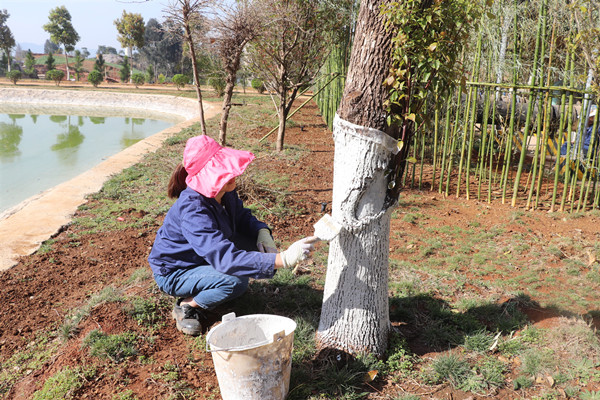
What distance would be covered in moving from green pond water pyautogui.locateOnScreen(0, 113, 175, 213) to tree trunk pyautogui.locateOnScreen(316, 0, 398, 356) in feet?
20.3

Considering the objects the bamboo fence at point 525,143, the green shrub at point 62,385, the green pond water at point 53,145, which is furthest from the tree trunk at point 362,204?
the green pond water at point 53,145

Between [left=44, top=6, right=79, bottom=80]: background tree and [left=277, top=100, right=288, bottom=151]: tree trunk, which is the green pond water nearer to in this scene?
[left=277, top=100, right=288, bottom=151]: tree trunk

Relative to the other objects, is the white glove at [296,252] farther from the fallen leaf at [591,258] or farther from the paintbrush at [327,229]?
the fallen leaf at [591,258]

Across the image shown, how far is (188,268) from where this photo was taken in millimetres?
Result: 2799

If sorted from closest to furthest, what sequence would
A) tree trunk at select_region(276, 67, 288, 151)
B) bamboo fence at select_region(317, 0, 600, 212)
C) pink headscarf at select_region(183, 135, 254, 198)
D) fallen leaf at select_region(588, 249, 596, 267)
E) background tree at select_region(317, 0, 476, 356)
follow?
1. background tree at select_region(317, 0, 476, 356)
2. pink headscarf at select_region(183, 135, 254, 198)
3. fallen leaf at select_region(588, 249, 596, 267)
4. bamboo fence at select_region(317, 0, 600, 212)
5. tree trunk at select_region(276, 67, 288, 151)

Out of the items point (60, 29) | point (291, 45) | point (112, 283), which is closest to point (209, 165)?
point (112, 283)

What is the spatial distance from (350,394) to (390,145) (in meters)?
1.23

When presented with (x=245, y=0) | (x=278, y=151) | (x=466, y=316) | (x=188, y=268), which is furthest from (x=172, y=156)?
(x=466, y=316)

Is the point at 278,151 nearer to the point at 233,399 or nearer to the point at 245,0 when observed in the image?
the point at 245,0

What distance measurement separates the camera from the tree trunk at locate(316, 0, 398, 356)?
→ 229 centimetres

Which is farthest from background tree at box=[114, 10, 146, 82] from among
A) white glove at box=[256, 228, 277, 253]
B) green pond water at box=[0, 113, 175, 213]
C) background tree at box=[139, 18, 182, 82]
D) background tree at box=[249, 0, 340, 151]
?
white glove at box=[256, 228, 277, 253]

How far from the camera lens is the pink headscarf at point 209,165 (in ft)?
8.31

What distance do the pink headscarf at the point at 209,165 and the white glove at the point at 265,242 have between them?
54cm

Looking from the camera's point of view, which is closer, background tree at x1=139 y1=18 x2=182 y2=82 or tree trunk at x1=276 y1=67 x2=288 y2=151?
tree trunk at x1=276 y1=67 x2=288 y2=151
